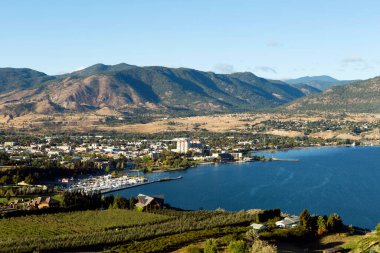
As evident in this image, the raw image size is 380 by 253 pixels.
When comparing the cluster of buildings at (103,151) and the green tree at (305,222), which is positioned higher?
the green tree at (305,222)

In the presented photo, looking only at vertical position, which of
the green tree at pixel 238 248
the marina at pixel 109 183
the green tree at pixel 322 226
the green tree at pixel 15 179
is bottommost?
the marina at pixel 109 183

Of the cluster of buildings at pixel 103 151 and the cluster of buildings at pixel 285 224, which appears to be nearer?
the cluster of buildings at pixel 285 224

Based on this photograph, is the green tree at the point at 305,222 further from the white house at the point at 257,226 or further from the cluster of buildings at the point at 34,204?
the cluster of buildings at the point at 34,204

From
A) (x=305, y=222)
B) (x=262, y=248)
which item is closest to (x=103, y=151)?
(x=305, y=222)

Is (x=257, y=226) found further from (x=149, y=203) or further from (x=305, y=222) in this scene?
(x=149, y=203)

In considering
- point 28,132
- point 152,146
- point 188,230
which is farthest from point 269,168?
point 28,132

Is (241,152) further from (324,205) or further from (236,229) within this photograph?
(236,229)

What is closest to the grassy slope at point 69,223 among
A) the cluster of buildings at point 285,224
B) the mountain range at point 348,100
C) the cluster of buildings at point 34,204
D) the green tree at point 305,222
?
the cluster of buildings at point 34,204

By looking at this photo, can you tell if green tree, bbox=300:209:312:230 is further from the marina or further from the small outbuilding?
the marina
